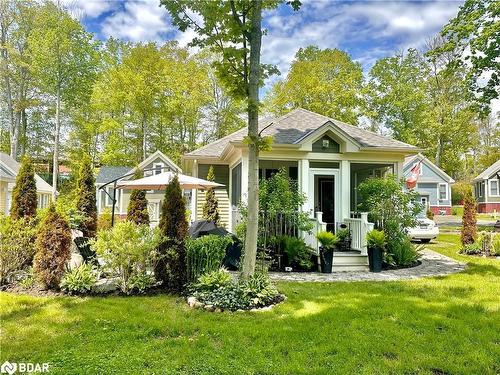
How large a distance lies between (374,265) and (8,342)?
7452mm

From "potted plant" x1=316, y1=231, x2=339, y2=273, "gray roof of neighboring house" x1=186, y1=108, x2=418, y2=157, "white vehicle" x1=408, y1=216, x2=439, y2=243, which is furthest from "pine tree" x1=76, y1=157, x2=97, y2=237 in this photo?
"white vehicle" x1=408, y1=216, x2=439, y2=243

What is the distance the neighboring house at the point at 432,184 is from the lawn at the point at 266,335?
2590 cm

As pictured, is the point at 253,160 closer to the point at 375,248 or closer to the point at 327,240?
the point at 327,240

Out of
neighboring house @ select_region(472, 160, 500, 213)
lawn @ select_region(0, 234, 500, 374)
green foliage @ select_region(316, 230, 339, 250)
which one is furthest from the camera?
neighboring house @ select_region(472, 160, 500, 213)

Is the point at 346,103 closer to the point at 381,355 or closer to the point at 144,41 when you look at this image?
the point at 144,41

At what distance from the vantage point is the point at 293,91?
2619 cm

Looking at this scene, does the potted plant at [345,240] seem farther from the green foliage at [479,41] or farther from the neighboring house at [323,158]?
the green foliage at [479,41]

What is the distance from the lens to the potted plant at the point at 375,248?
815 centimetres

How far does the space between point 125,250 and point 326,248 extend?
4.64 meters

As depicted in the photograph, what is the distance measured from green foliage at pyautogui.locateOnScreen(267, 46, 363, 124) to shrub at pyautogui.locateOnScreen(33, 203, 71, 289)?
72.6 ft

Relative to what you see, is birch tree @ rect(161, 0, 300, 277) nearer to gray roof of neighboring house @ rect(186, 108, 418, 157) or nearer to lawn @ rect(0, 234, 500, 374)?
lawn @ rect(0, 234, 500, 374)

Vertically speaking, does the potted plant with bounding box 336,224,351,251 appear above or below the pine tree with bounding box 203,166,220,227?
below

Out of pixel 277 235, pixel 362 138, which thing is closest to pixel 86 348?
pixel 277 235

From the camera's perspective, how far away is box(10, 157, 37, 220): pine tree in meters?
7.38
